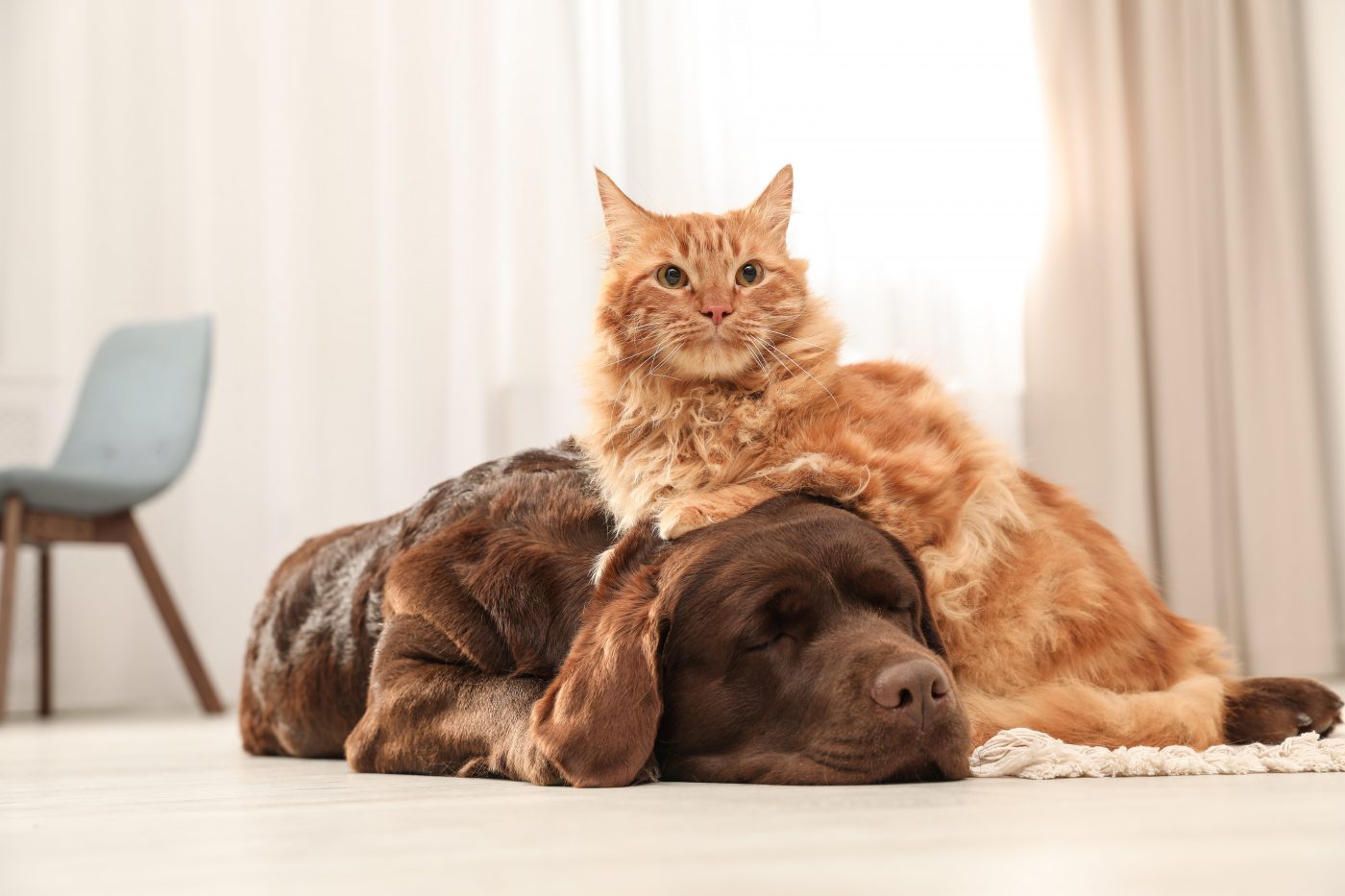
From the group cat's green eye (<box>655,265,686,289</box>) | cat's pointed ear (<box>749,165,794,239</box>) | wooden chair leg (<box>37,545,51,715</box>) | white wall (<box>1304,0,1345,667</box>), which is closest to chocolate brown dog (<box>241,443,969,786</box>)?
cat's green eye (<box>655,265,686,289</box>)

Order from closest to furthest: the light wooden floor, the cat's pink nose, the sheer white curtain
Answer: the light wooden floor, the cat's pink nose, the sheer white curtain

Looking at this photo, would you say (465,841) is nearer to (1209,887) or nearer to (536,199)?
(1209,887)

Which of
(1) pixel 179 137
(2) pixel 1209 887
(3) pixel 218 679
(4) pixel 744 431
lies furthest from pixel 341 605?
(1) pixel 179 137

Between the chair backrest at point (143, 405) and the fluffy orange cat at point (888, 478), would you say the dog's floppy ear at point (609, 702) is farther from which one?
the chair backrest at point (143, 405)

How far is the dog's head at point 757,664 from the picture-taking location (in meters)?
1.58

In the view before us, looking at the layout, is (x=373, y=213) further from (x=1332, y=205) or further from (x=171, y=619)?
(x=1332, y=205)

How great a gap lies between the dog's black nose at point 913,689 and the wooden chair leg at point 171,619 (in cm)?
335

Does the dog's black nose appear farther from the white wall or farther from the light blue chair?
the white wall

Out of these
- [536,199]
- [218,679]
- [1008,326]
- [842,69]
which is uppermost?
[842,69]

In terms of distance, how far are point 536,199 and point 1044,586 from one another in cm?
348

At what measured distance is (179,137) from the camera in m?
4.98

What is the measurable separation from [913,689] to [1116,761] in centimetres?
30

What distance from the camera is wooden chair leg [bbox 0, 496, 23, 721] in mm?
3980

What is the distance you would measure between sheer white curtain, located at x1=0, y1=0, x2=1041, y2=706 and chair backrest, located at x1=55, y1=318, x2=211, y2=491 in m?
0.32
